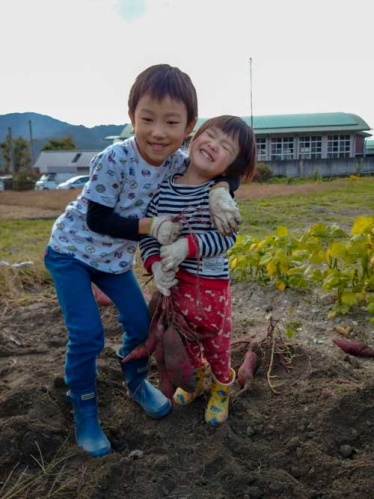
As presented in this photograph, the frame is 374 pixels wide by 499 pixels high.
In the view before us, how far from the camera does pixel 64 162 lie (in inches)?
1909

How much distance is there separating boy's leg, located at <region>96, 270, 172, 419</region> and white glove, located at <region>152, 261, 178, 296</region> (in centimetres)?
18

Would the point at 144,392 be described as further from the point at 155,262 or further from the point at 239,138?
the point at 239,138

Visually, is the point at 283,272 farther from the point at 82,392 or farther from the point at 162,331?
the point at 82,392

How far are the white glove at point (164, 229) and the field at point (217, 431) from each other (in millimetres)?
760

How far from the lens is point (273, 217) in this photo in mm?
8398

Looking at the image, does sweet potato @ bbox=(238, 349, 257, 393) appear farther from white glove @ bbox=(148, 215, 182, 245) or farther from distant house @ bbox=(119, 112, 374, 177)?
distant house @ bbox=(119, 112, 374, 177)

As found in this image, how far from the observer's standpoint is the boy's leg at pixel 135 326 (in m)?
2.22

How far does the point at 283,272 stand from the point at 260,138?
93.3ft

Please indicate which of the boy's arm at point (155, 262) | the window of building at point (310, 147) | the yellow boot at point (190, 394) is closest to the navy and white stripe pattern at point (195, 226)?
the boy's arm at point (155, 262)

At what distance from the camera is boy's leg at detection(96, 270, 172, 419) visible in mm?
2217

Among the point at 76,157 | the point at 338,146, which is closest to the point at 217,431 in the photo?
the point at 338,146

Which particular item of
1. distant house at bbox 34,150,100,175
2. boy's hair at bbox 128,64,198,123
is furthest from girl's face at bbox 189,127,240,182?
distant house at bbox 34,150,100,175

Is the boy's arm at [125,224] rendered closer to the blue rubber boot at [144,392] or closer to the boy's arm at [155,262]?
the boy's arm at [155,262]

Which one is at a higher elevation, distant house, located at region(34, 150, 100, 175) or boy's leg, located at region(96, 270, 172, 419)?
boy's leg, located at region(96, 270, 172, 419)
